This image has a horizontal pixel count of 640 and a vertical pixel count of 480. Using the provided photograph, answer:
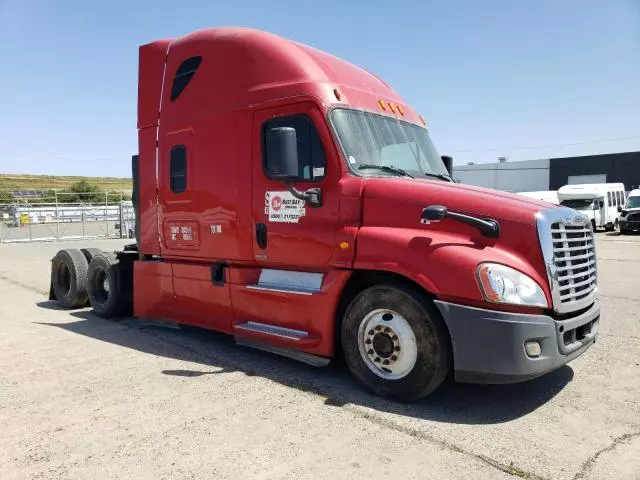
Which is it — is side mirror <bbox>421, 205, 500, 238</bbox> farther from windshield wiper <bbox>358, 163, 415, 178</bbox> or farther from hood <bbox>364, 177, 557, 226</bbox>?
windshield wiper <bbox>358, 163, 415, 178</bbox>

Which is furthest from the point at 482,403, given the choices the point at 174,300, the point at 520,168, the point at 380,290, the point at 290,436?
the point at 520,168

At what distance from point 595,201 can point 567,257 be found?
29.9 meters

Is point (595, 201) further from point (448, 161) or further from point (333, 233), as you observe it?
point (333, 233)

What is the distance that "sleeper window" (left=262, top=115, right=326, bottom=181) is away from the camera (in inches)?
191

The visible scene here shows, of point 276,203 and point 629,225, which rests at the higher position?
point 276,203

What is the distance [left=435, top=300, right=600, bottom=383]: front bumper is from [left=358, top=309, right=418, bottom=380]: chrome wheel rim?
0.37 metres

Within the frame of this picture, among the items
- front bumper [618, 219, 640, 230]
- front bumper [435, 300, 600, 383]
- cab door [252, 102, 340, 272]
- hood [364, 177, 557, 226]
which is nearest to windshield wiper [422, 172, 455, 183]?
hood [364, 177, 557, 226]

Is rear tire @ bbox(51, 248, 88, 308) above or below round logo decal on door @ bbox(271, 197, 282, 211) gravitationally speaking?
below

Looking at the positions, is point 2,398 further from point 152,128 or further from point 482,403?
point 482,403

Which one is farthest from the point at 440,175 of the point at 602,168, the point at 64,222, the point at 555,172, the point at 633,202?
the point at 555,172

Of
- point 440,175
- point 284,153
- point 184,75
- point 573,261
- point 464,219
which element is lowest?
point 573,261

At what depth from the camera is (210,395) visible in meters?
4.55

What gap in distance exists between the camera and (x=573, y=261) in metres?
4.38

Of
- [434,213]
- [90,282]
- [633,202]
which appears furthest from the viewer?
[633,202]
